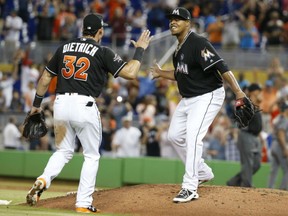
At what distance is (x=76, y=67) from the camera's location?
986 centimetres

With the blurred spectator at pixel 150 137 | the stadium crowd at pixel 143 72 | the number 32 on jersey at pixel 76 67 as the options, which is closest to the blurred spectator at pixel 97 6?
the stadium crowd at pixel 143 72

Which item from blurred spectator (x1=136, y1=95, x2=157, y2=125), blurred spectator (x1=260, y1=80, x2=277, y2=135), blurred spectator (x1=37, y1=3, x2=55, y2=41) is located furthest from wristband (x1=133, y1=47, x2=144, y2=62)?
blurred spectator (x1=37, y1=3, x2=55, y2=41)

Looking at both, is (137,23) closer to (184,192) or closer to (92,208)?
(184,192)

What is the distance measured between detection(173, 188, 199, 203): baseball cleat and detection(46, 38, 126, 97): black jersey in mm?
1516

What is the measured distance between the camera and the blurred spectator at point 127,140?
18656mm

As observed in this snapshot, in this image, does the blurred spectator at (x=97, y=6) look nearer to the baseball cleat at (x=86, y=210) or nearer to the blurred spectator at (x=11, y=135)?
the blurred spectator at (x=11, y=135)

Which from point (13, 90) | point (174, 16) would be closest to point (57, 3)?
point (13, 90)

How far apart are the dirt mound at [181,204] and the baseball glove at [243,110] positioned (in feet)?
2.84

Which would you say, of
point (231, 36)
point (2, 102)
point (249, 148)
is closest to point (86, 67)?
point (249, 148)

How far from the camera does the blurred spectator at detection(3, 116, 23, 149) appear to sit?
19.7m

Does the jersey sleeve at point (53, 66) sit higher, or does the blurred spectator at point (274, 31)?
Result: the blurred spectator at point (274, 31)

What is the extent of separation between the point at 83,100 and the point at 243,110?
200 centimetres

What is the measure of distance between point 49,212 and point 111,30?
14.1 metres

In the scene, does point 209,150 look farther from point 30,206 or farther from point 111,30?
point 30,206
